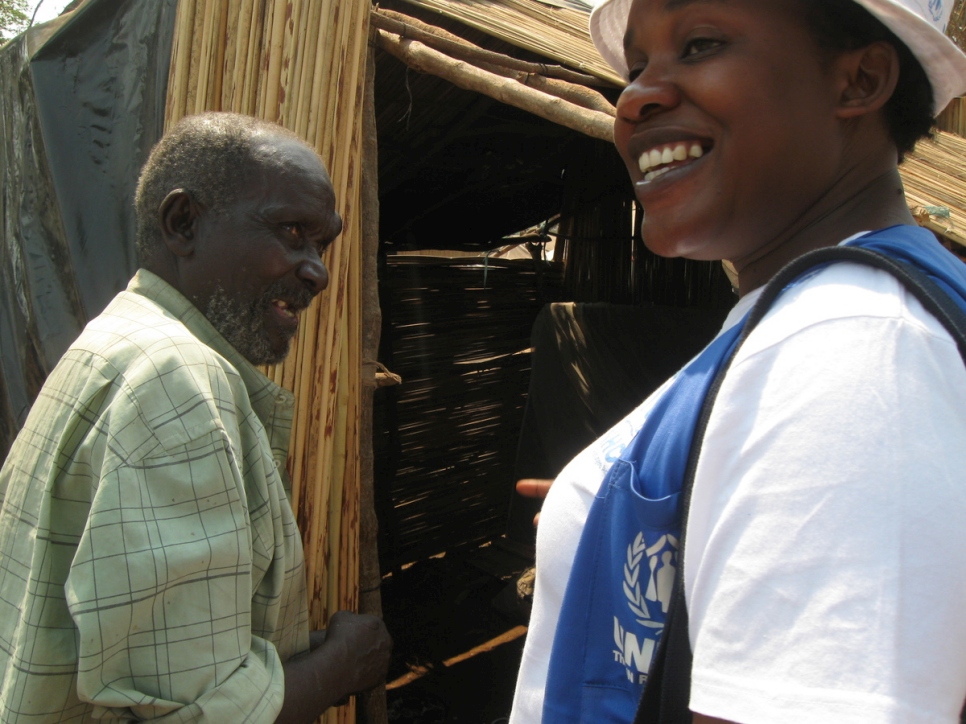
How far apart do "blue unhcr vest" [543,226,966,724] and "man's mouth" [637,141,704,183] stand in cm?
24

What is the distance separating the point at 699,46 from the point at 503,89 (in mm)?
1246

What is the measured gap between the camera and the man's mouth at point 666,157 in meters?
0.86

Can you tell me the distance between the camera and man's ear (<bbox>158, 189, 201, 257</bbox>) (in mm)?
1404

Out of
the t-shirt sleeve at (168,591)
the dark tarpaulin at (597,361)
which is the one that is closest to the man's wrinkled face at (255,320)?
the t-shirt sleeve at (168,591)

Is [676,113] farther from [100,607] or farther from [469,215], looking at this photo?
[469,215]

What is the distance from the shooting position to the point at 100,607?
1017 millimetres

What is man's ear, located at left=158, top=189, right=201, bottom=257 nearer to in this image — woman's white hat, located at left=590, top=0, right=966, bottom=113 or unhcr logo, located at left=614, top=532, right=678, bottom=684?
unhcr logo, located at left=614, top=532, right=678, bottom=684

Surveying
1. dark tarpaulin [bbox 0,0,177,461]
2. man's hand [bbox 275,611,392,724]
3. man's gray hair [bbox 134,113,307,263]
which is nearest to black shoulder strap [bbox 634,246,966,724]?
man's hand [bbox 275,611,392,724]

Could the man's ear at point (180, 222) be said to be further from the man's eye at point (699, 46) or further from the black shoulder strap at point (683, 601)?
the black shoulder strap at point (683, 601)

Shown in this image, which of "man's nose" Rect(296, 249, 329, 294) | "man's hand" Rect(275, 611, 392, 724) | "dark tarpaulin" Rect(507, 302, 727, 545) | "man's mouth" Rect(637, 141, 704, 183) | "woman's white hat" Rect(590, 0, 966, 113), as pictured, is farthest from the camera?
"dark tarpaulin" Rect(507, 302, 727, 545)

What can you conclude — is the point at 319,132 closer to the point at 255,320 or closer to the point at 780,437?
the point at 255,320

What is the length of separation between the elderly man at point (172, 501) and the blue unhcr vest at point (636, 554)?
573 millimetres

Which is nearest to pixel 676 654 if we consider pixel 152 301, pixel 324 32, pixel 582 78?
pixel 152 301

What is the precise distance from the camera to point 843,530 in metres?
0.51
